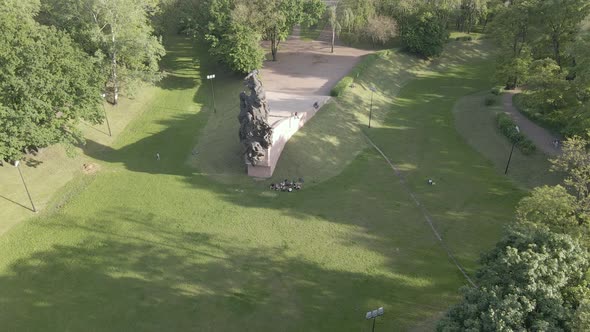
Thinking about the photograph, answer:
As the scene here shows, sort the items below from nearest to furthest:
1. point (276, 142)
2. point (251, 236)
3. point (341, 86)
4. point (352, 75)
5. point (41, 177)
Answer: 1. point (251, 236)
2. point (41, 177)
3. point (276, 142)
4. point (341, 86)
5. point (352, 75)

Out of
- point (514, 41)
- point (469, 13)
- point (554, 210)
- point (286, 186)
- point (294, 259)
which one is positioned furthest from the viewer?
point (469, 13)

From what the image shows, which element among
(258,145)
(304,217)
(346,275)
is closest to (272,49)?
(258,145)

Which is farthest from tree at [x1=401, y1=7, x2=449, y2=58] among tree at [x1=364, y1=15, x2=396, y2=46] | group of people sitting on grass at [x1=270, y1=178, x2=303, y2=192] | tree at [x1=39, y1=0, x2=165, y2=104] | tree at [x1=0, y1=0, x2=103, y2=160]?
tree at [x1=0, y1=0, x2=103, y2=160]

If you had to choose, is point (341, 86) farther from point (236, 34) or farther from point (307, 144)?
point (236, 34)

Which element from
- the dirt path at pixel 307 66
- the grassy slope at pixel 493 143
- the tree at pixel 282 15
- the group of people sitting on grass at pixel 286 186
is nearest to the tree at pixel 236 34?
the tree at pixel 282 15

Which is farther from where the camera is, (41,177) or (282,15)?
(282,15)

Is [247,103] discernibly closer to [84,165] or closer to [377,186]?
[377,186]

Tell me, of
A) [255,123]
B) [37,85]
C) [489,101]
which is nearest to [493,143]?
[489,101]
